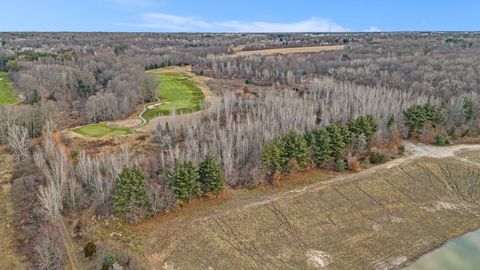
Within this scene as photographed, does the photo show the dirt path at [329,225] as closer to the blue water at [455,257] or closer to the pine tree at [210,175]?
the blue water at [455,257]

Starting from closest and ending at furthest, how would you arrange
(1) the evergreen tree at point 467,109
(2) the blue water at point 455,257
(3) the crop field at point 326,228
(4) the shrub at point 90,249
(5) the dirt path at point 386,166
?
(4) the shrub at point 90,249 → (3) the crop field at point 326,228 → (2) the blue water at point 455,257 → (5) the dirt path at point 386,166 → (1) the evergreen tree at point 467,109

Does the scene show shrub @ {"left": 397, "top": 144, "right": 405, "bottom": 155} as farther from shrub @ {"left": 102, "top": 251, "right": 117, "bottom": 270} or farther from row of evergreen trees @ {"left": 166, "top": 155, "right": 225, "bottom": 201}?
shrub @ {"left": 102, "top": 251, "right": 117, "bottom": 270}

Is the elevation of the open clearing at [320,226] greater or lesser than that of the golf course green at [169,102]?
lesser

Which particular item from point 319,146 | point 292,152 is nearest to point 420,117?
point 319,146

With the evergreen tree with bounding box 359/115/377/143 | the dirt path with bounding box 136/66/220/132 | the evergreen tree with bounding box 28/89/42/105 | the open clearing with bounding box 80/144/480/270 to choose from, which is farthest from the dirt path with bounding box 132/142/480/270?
the evergreen tree with bounding box 28/89/42/105

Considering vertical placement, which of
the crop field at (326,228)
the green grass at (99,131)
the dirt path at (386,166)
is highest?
the green grass at (99,131)

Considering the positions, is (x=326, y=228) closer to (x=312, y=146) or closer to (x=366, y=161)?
(x=312, y=146)

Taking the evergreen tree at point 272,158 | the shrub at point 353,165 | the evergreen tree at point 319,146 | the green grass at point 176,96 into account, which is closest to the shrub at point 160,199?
the evergreen tree at point 272,158
